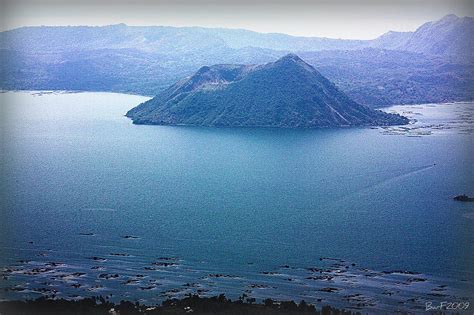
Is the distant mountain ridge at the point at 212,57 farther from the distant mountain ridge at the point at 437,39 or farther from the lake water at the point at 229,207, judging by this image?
the lake water at the point at 229,207

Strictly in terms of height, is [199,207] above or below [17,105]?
below

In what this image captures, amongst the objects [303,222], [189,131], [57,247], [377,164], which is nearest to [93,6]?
[57,247]

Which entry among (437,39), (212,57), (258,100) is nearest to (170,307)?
(437,39)

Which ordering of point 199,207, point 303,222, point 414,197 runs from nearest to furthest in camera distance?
point 303,222 < point 199,207 < point 414,197

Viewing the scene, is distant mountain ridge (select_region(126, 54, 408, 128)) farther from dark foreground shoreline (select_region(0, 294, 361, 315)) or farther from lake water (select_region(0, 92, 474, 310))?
dark foreground shoreline (select_region(0, 294, 361, 315))

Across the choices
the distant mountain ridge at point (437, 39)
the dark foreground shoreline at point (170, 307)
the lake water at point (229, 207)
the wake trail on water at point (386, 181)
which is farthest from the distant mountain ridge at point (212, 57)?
the dark foreground shoreline at point (170, 307)

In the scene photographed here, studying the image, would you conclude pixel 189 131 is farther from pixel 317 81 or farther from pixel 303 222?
pixel 303 222
